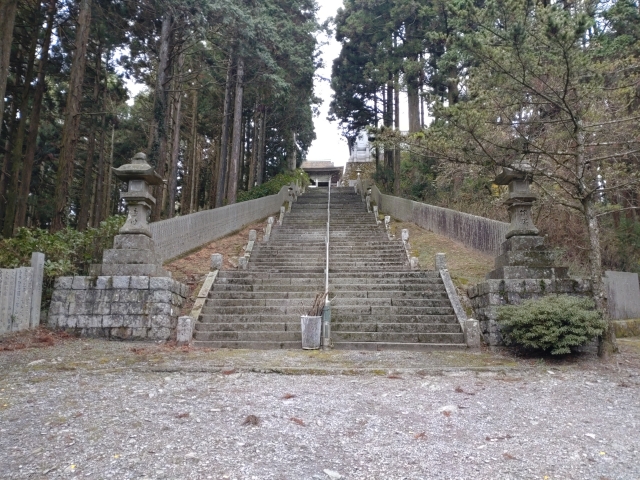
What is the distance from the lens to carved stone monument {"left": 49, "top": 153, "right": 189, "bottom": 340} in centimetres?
732

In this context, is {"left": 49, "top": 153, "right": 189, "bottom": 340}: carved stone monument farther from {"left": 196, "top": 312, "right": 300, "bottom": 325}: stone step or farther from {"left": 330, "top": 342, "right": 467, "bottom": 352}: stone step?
{"left": 330, "top": 342, "right": 467, "bottom": 352}: stone step

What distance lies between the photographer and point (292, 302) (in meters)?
8.80

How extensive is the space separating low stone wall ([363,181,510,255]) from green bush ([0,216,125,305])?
29.3ft

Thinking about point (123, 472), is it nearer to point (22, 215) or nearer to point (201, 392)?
point (201, 392)

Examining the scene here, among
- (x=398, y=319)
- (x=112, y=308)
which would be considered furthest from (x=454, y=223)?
(x=112, y=308)

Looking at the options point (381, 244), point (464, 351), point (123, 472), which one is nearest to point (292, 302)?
point (464, 351)

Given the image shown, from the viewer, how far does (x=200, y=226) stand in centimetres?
1288

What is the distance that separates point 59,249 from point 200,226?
5.18 meters

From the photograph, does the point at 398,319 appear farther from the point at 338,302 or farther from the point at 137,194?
the point at 137,194

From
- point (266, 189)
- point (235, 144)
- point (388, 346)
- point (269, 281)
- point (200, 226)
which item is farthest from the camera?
point (266, 189)

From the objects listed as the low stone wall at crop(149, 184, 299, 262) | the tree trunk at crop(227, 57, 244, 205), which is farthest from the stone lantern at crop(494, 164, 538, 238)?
the tree trunk at crop(227, 57, 244, 205)

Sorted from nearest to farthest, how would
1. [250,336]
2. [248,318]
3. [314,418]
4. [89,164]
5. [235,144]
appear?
1. [314,418]
2. [250,336]
3. [248,318]
4. [89,164]
5. [235,144]

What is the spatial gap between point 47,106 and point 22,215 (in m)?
5.26

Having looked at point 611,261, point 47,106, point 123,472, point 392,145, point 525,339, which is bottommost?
point 123,472
